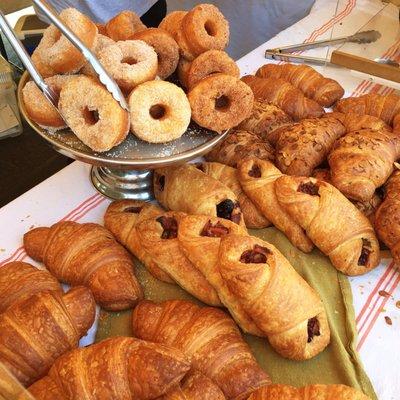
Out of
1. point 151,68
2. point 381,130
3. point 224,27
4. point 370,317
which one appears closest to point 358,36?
point 381,130

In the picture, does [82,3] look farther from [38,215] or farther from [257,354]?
[257,354]

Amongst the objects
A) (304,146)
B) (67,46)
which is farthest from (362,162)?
(67,46)

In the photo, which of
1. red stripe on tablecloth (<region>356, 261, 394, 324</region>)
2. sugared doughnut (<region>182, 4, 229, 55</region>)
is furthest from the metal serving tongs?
red stripe on tablecloth (<region>356, 261, 394, 324</region>)

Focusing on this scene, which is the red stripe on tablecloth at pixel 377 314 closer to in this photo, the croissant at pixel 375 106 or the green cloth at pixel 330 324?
the green cloth at pixel 330 324

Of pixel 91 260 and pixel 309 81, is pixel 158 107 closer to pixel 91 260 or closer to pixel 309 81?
pixel 91 260

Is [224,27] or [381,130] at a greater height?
[224,27]

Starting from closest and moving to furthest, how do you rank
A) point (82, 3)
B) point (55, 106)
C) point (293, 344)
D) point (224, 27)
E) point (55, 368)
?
point (55, 368) < point (293, 344) < point (55, 106) < point (224, 27) < point (82, 3)

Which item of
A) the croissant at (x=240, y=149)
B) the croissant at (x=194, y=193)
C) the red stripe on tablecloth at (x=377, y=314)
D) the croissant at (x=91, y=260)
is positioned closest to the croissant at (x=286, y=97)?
the croissant at (x=240, y=149)
